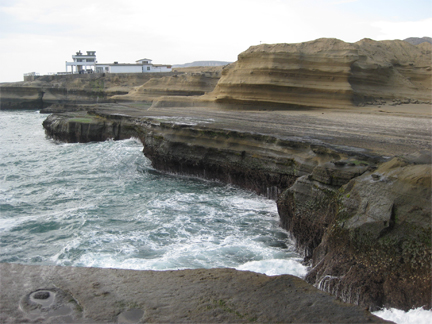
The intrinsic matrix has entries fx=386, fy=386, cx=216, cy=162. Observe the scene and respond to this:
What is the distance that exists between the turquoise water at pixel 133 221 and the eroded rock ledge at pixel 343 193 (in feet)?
2.02

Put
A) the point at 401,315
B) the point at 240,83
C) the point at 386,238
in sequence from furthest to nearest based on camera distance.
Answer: the point at 240,83
the point at 386,238
the point at 401,315

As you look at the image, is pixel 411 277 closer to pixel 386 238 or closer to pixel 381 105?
pixel 386 238

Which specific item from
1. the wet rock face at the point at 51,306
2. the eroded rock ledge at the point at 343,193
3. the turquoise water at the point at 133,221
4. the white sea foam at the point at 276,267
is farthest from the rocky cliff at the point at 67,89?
the wet rock face at the point at 51,306

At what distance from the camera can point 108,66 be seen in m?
66.9

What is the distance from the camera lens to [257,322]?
11.5 feet

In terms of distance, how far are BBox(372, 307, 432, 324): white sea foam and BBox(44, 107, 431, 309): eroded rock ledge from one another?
0.10 metres

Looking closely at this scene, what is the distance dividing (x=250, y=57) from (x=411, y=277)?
1851 cm

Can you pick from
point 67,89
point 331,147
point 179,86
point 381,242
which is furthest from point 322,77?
point 67,89

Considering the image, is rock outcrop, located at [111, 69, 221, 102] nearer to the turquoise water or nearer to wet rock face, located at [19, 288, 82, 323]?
the turquoise water

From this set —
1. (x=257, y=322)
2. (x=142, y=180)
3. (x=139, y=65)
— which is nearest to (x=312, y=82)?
(x=142, y=180)

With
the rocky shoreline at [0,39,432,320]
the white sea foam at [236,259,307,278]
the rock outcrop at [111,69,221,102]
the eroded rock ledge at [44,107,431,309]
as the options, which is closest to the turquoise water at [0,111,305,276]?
the white sea foam at [236,259,307,278]

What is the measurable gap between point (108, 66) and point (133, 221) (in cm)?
6292

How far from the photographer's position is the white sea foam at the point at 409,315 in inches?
Result: 168

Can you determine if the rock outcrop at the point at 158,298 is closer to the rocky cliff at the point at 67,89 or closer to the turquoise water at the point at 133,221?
the turquoise water at the point at 133,221
